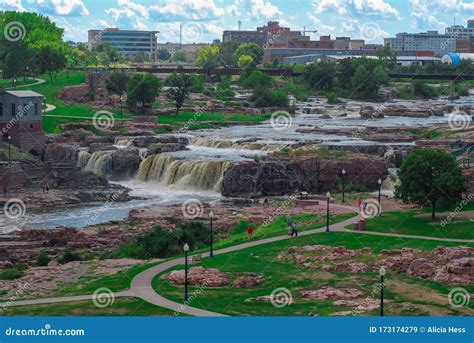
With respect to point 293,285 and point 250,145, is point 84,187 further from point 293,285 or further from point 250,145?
point 293,285

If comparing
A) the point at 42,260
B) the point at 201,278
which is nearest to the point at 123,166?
the point at 42,260

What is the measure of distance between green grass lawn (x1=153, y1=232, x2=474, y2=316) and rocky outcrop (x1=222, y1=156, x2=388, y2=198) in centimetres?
2616

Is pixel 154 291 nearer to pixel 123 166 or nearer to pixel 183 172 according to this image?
pixel 183 172

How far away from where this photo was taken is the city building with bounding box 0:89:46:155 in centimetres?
8388

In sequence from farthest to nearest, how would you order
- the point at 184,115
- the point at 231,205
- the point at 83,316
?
the point at 184,115
the point at 231,205
the point at 83,316

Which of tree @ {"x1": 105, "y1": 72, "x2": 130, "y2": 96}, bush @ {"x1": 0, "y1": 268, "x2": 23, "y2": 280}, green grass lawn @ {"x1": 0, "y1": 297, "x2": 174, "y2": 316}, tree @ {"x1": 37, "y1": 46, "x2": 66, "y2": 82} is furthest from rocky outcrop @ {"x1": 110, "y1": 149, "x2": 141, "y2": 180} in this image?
tree @ {"x1": 37, "y1": 46, "x2": 66, "y2": 82}

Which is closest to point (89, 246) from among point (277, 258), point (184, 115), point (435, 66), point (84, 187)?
point (277, 258)

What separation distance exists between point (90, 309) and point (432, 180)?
24.3 metres

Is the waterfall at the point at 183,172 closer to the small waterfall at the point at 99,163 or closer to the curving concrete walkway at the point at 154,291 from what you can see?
the small waterfall at the point at 99,163

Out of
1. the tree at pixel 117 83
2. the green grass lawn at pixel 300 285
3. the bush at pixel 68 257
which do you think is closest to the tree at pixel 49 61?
the tree at pixel 117 83

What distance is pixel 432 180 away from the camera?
2046 inches

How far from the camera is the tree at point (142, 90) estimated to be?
11631 cm

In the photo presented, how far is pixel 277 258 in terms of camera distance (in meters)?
43.7

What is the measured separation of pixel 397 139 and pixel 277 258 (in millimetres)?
52043
